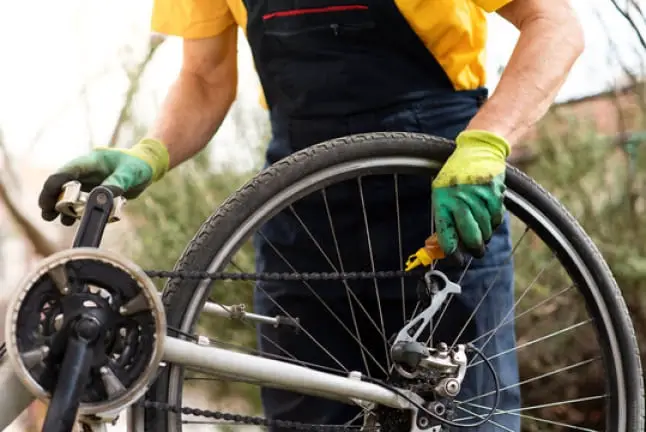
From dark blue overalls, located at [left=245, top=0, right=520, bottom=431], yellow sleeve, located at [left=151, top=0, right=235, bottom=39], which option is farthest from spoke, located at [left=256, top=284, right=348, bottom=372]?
yellow sleeve, located at [left=151, top=0, right=235, bottom=39]

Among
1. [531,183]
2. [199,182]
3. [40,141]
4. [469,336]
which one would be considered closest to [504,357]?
[469,336]

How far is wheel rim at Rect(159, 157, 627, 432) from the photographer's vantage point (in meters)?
0.92

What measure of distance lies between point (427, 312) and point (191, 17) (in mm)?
610

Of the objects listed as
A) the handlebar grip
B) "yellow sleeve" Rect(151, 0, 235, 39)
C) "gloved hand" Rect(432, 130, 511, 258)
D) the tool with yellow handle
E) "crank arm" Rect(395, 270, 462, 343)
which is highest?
"yellow sleeve" Rect(151, 0, 235, 39)

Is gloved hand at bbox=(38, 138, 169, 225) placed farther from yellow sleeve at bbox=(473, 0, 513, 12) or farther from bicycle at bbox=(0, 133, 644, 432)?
yellow sleeve at bbox=(473, 0, 513, 12)

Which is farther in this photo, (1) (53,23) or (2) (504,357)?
(1) (53,23)

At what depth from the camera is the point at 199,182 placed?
7.34 ft

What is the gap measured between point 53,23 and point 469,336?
1.79 meters

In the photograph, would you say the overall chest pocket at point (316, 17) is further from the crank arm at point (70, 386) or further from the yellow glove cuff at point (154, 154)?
the crank arm at point (70, 386)

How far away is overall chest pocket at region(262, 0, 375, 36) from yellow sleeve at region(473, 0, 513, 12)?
137 mm

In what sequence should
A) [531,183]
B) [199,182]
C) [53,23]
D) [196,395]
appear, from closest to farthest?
Answer: [531,183], [196,395], [199,182], [53,23]

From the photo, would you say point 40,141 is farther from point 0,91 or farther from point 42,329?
point 42,329

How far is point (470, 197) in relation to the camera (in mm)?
934

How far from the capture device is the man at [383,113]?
1.03m
